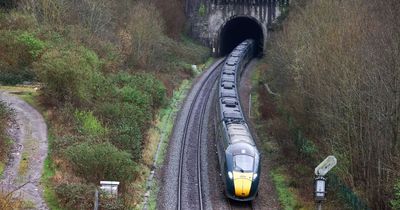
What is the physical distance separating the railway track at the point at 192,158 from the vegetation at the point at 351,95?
5257 mm

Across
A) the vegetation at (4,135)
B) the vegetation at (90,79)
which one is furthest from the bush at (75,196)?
the vegetation at (4,135)

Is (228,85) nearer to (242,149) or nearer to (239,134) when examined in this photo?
(239,134)

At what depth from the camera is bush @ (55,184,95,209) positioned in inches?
714

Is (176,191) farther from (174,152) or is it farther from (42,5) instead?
(42,5)

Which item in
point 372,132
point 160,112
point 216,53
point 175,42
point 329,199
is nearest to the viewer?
point 372,132

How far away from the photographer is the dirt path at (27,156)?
18.2 meters

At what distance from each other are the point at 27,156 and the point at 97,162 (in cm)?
324

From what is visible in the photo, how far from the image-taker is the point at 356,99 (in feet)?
69.7

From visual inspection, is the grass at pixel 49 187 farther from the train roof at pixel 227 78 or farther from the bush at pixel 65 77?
the train roof at pixel 227 78

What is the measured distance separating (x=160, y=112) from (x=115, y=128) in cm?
1061

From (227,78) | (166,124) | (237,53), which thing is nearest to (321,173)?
(166,124)

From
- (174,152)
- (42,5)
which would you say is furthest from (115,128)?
(42,5)

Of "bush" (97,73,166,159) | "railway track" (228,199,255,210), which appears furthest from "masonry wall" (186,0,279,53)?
"railway track" (228,199,255,210)

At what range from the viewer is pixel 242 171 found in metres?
21.9
